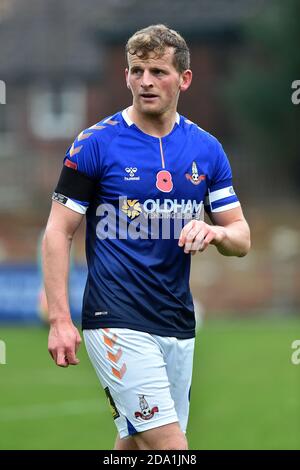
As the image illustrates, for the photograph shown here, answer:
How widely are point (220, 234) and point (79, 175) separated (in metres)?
0.81

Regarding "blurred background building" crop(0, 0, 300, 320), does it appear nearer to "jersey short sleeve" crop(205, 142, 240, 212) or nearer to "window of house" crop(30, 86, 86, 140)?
"window of house" crop(30, 86, 86, 140)

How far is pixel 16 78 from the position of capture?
52469 mm

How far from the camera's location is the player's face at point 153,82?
20.6 ft

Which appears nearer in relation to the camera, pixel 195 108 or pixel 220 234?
pixel 220 234

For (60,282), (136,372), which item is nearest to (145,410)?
(136,372)

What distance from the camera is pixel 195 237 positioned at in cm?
595

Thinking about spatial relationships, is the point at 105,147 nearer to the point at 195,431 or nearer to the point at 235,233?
the point at 235,233

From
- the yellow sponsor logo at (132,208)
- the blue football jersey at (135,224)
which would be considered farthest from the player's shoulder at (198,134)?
the yellow sponsor logo at (132,208)

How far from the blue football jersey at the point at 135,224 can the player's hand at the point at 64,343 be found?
10.1 inches

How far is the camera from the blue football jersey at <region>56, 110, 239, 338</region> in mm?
6273

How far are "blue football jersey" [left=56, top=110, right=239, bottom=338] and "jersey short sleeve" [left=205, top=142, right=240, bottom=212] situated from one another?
0.65ft

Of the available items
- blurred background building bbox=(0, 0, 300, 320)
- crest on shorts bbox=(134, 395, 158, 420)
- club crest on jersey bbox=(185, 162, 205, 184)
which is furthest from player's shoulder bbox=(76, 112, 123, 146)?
blurred background building bbox=(0, 0, 300, 320)

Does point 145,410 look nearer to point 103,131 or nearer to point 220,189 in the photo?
point 220,189

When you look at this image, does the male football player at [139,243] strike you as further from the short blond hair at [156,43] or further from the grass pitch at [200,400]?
the grass pitch at [200,400]
